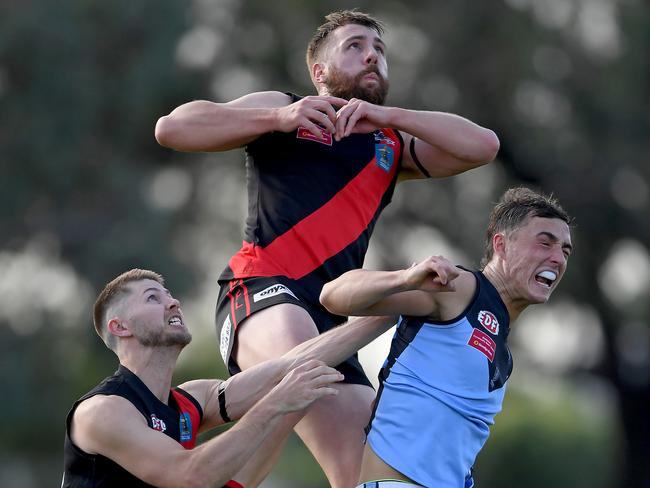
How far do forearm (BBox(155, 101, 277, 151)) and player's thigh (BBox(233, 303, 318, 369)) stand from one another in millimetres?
905

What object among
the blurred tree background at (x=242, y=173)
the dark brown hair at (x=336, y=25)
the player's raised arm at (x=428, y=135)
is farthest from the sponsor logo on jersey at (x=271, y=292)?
the blurred tree background at (x=242, y=173)

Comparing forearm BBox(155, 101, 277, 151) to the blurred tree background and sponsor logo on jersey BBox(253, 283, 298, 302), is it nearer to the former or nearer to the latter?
sponsor logo on jersey BBox(253, 283, 298, 302)

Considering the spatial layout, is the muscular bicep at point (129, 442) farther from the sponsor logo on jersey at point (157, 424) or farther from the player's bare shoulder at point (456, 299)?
the player's bare shoulder at point (456, 299)

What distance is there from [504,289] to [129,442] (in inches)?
78.0

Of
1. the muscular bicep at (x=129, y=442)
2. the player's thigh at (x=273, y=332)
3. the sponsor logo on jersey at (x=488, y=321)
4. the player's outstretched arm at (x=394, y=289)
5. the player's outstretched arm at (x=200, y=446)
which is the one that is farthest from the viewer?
the player's thigh at (x=273, y=332)

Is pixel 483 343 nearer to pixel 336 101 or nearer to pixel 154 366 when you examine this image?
pixel 336 101

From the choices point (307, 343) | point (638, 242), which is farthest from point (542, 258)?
point (638, 242)

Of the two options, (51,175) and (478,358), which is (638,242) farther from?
(478,358)

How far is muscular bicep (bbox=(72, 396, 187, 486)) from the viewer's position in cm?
678

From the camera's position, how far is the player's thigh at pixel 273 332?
706cm

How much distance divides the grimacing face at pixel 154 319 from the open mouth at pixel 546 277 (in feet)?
6.13

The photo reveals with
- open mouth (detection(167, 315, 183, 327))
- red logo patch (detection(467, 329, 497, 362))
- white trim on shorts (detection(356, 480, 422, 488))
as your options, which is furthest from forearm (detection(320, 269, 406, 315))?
open mouth (detection(167, 315, 183, 327))

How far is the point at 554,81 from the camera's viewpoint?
86.1 ft

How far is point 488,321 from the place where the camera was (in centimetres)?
655
